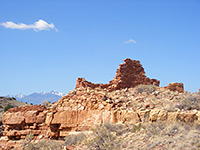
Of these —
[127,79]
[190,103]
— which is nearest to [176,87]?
[127,79]

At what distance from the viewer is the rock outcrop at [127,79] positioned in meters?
23.7

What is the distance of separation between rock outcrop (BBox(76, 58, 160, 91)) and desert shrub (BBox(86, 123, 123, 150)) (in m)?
9.06

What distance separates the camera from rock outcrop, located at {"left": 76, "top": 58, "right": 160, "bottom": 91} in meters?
23.7

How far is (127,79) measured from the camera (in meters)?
24.5

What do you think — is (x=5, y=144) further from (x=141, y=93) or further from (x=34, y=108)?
(x=141, y=93)

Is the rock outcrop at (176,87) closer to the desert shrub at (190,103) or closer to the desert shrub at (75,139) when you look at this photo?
the desert shrub at (190,103)

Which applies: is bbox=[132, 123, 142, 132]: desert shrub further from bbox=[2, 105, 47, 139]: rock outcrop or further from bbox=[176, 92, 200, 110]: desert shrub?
bbox=[2, 105, 47, 139]: rock outcrop

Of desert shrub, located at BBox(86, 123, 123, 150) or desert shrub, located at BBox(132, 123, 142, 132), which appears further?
desert shrub, located at BBox(132, 123, 142, 132)

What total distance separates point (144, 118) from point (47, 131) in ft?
21.2

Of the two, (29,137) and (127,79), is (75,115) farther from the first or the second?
(127,79)

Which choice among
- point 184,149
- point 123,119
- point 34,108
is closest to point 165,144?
point 184,149

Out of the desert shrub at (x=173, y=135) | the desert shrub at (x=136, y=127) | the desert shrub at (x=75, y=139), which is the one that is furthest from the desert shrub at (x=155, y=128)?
the desert shrub at (x=75, y=139)

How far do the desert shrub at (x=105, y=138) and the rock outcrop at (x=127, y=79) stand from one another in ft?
29.7

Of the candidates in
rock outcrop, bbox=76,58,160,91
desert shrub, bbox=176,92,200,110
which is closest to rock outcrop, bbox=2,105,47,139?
rock outcrop, bbox=76,58,160,91
